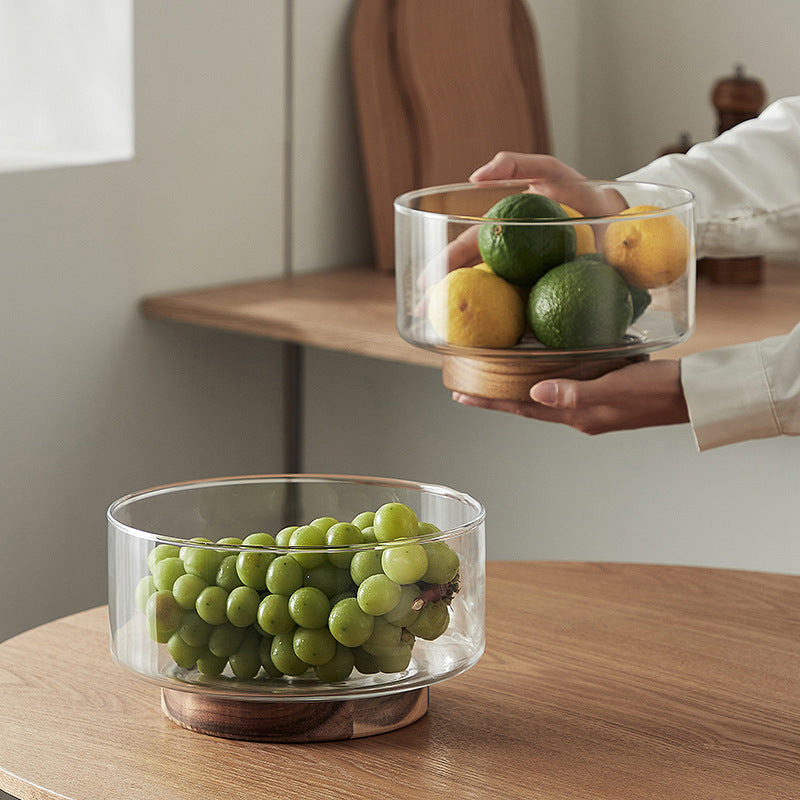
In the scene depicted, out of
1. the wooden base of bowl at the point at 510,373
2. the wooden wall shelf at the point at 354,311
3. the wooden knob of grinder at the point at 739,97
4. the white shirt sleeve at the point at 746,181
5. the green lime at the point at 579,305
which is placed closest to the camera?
the green lime at the point at 579,305

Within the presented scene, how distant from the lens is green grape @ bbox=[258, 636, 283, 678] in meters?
0.80

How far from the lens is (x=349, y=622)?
776 millimetres

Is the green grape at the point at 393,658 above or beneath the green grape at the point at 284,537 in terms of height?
beneath

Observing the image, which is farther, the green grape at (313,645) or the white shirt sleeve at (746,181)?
the white shirt sleeve at (746,181)

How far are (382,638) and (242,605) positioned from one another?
0.08 m

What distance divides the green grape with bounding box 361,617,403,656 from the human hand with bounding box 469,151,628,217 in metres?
0.47

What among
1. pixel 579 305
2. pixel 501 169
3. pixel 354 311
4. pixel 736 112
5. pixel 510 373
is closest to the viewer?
pixel 579 305

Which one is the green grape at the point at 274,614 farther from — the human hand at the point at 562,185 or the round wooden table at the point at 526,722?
the human hand at the point at 562,185

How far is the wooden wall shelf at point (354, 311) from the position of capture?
5.90ft

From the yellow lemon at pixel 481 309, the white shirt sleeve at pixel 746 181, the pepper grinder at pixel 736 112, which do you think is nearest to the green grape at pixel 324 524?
the yellow lemon at pixel 481 309

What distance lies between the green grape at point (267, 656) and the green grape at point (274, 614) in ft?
0.04

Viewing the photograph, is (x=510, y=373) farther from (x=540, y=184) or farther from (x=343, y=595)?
(x=343, y=595)

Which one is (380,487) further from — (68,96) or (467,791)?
(68,96)

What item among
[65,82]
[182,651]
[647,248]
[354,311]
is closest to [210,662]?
[182,651]
